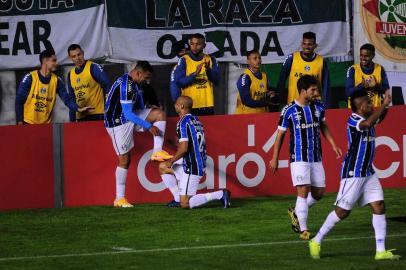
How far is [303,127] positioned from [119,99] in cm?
348

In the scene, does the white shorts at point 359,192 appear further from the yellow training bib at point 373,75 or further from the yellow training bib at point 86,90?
the yellow training bib at point 86,90

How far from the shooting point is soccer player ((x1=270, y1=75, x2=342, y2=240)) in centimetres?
1488

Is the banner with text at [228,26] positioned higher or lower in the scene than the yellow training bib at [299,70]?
higher

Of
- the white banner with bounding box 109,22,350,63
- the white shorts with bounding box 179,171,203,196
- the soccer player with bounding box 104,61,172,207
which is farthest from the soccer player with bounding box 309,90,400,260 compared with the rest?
the white banner with bounding box 109,22,350,63

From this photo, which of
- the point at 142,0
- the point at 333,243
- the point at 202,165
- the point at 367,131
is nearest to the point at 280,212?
the point at 202,165

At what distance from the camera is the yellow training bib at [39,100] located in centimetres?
1900

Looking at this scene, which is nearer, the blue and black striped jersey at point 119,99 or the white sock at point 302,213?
the white sock at point 302,213

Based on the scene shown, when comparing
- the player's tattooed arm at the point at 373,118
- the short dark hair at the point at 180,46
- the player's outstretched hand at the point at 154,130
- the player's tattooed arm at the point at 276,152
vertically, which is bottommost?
the player's tattooed arm at the point at 276,152

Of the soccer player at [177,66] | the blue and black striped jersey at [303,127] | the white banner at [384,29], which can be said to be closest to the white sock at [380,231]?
the blue and black striped jersey at [303,127]

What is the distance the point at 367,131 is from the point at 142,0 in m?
7.93

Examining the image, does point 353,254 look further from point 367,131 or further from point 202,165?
point 202,165

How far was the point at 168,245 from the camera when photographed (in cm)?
1462

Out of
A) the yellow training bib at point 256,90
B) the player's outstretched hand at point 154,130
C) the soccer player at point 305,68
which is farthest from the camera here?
the yellow training bib at point 256,90

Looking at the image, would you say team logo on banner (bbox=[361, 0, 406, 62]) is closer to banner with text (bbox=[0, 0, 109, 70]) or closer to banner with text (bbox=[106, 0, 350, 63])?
banner with text (bbox=[106, 0, 350, 63])
